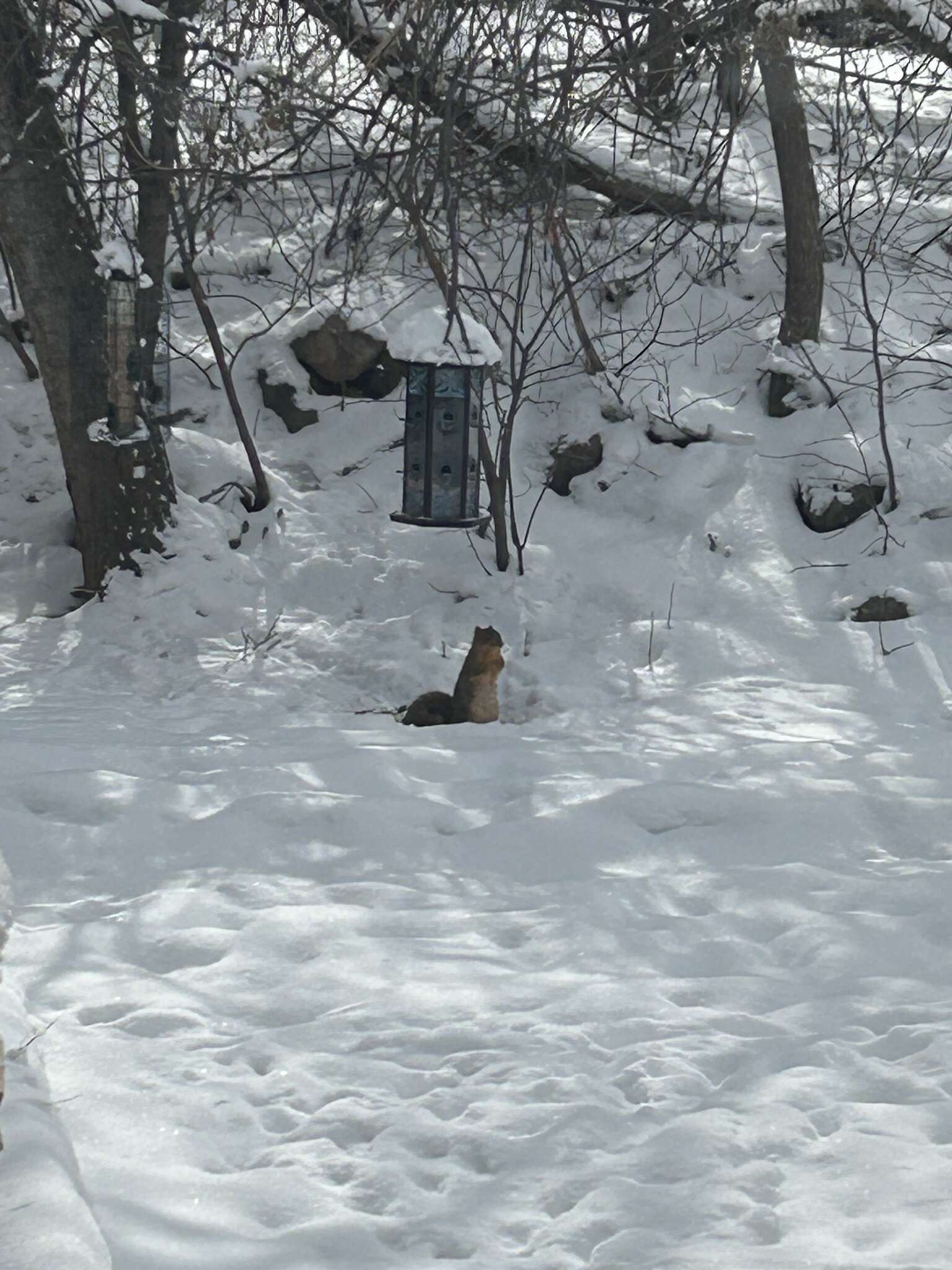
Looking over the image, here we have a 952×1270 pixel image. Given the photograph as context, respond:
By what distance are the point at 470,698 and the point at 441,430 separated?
1318mm

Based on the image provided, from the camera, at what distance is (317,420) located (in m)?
8.22

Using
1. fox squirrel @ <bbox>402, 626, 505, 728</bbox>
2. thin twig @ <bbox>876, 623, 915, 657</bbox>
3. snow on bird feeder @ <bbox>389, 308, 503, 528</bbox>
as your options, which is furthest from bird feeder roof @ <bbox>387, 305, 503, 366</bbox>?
thin twig @ <bbox>876, 623, 915, 657</bbox>

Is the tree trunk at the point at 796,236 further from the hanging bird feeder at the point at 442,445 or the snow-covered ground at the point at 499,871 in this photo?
the hanging bird feeder at the point at 442,445

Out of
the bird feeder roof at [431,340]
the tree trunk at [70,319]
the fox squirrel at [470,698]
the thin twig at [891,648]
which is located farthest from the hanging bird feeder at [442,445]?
the thin twig at [891,648]

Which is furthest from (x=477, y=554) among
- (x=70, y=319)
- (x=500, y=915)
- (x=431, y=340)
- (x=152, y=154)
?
(x=500, y=915)

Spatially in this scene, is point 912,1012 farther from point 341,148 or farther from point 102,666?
point 341,148

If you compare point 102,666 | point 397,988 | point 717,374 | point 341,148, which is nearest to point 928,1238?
point 397,988

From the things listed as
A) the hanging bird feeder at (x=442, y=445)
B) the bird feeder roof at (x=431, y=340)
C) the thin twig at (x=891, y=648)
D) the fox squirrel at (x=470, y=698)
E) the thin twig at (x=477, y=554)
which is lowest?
the fox squirrel at (x=470, y=698)

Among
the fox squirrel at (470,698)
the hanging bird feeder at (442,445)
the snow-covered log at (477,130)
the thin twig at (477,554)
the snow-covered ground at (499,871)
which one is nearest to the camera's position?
the snow-covered ground at (499,871)

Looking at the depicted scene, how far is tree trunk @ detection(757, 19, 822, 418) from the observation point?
7611 mm

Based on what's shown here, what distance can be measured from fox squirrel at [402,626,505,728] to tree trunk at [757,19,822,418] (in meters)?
3.61

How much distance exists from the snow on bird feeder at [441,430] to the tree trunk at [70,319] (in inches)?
75.7

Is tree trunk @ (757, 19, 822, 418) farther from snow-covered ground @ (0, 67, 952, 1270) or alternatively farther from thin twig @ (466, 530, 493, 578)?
thin twig @ (466, 530, 493, 578)

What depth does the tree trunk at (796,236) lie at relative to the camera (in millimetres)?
7611
